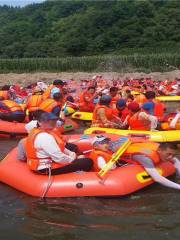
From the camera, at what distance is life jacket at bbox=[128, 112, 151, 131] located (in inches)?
359

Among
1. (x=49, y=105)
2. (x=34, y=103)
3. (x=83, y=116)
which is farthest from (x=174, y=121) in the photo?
(x=83, y=116)

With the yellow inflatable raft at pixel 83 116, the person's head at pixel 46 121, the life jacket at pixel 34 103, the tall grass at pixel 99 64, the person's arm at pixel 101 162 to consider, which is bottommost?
the tall grass at pixel 99 64

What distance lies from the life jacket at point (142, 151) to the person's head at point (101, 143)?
29 cm

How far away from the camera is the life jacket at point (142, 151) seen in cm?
666

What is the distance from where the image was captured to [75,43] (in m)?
60.2

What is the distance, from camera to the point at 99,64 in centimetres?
4088

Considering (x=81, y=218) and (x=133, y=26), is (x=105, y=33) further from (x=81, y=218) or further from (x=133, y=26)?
(x=81, y=218)

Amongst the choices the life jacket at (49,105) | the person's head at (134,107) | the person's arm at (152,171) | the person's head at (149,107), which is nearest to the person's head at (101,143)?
the person's arm at (152,171)

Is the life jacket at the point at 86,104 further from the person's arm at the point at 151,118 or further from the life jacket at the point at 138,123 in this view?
the person's arm at the point at 151,118

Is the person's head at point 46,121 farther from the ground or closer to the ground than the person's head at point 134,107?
farther from the ground

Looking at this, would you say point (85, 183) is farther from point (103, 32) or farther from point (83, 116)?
point (103, 32)

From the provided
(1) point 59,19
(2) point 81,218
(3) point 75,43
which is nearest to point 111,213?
(2) point 81,218

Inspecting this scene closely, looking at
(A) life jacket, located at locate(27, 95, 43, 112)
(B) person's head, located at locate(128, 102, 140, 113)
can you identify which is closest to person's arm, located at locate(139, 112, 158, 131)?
(B) person's head, located at locate(128, 102, 140, 113)

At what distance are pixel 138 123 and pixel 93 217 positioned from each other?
364 cm
